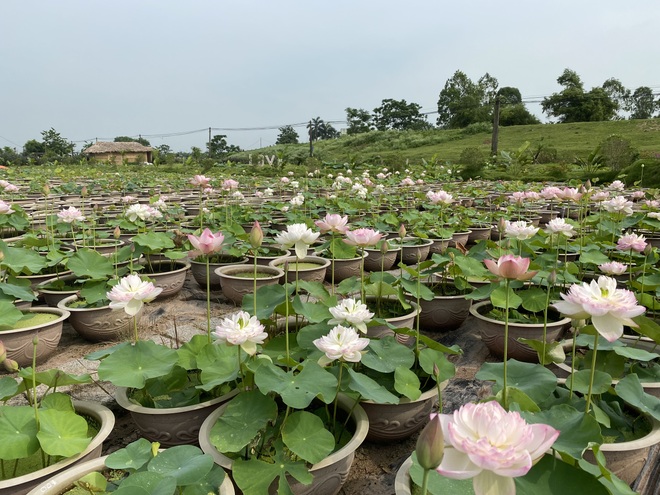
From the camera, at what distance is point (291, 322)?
1.75 m

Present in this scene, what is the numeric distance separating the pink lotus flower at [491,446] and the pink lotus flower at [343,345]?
51 cm

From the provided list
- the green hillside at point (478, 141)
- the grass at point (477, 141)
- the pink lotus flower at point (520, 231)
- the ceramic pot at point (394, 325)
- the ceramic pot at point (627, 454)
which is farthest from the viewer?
the grass at point (477, 141)

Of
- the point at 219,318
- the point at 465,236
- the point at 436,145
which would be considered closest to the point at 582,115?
the point at 436,145

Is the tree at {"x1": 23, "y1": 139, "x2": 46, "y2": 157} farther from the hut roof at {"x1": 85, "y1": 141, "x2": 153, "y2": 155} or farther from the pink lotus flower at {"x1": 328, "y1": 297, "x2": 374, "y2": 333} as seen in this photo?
the pink lotus flower at {"x1": 328, "y1": 297, "x2": 374, "y2": 333}

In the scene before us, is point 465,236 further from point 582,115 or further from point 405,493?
point 582,115

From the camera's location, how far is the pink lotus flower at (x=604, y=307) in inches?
34.7

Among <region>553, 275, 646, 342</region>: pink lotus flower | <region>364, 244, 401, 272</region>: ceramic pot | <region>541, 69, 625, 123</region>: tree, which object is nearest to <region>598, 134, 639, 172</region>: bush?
<region>364, 244, 401, 272</region>: ceramic pot

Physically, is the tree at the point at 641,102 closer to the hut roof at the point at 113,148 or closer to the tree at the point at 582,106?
the tree at the point at 582,106

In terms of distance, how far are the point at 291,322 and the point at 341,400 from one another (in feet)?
1.67

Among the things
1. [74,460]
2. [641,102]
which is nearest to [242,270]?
[74,460]

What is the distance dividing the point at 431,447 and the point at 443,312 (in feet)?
5.52

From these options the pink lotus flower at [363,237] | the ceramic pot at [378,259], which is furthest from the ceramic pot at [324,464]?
the ceramic pot at [378,259]

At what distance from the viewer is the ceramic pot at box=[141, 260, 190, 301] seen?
2.51m

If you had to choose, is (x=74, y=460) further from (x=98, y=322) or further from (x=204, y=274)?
(x=204, y=274)
